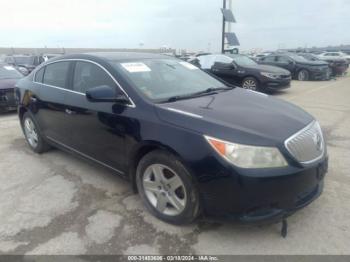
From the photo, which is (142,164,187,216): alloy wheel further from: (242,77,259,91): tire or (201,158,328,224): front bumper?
(242,77,259,91): tire

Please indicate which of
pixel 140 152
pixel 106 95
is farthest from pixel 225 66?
pixel 140 152

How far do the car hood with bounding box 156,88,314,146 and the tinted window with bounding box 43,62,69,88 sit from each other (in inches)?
73.8

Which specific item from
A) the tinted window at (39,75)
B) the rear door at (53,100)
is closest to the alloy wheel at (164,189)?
the rear door at (53,100)

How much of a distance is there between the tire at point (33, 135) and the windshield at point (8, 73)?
177 inches

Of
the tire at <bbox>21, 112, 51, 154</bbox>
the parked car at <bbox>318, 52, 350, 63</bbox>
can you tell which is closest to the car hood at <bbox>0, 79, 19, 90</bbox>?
the tire at <bbox>21, 112, 51, 154</bbox>

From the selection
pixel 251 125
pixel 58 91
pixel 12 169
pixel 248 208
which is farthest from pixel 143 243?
pixel 12 169

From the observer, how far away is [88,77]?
3709 millimetres

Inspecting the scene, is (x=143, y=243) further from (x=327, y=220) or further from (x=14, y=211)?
(x=327, y=220)

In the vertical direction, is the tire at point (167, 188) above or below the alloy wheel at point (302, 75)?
above

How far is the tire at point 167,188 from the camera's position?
8.66 feet

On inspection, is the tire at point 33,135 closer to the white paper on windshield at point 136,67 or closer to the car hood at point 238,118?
the white paper on windshield at point 136,67

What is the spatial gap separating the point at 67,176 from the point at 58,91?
117cm

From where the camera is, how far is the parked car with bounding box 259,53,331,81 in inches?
641

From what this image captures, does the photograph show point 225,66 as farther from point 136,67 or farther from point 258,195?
point 258,195
